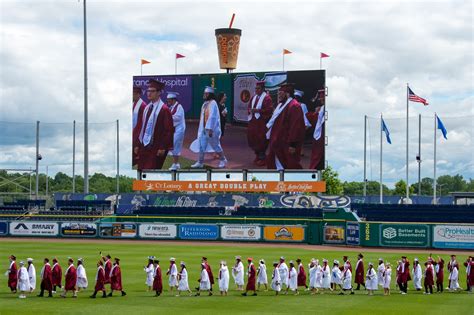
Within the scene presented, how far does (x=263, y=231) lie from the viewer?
195 feet

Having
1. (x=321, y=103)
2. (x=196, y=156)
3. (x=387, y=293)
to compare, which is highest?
(x=321, y=103)

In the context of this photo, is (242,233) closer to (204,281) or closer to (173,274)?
(173,274)

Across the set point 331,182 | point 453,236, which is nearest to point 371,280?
point 453,236

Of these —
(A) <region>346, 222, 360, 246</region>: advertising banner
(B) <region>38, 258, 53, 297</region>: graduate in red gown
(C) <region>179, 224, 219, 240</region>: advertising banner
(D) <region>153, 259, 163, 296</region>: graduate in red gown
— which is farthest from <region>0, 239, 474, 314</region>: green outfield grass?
(C) <region>179, 224, 219, 240</region>: advertising banner

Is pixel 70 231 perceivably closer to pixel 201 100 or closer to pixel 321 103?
pixel 201 100

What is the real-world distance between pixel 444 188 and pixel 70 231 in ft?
436

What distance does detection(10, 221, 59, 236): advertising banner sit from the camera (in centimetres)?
6334

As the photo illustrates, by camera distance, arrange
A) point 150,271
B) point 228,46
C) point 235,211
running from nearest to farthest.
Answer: point 150,271 < point 228,46 < point 235,211

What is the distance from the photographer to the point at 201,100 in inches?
2512

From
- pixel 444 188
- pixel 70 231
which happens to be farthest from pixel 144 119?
pixel 444 188

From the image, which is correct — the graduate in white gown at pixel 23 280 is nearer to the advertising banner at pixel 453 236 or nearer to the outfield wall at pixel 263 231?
the outfield wall at pixel 263 231

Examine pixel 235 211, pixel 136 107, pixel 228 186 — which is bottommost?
pixel 235 211

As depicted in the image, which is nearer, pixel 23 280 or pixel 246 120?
pixel 23 280

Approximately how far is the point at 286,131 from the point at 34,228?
2187cm
